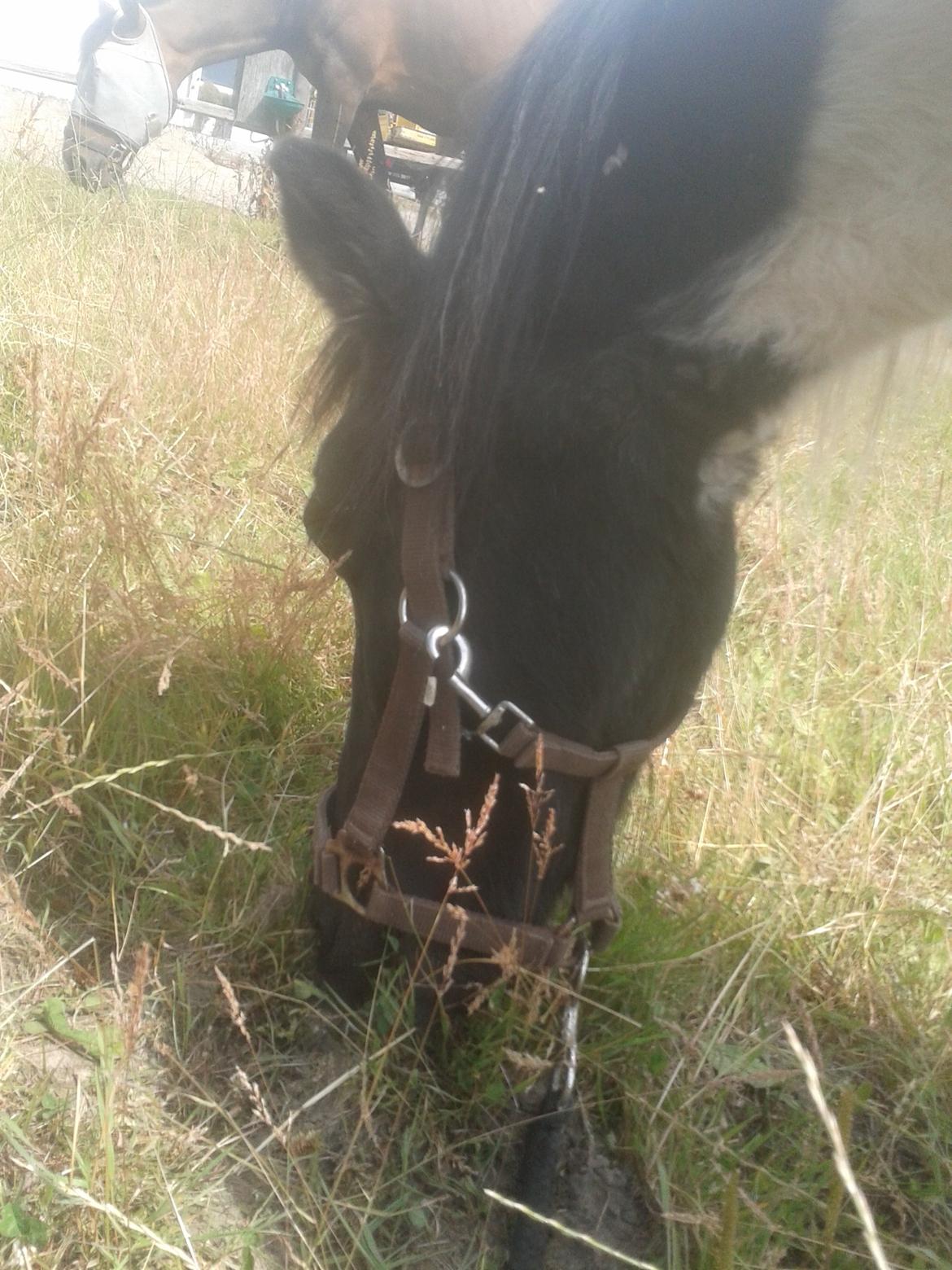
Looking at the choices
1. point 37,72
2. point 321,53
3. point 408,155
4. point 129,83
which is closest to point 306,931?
point 321,53

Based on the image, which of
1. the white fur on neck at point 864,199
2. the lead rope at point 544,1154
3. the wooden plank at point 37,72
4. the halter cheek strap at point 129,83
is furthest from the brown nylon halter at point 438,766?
the wooden plank at point 37,72

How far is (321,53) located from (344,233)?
19.9 feet

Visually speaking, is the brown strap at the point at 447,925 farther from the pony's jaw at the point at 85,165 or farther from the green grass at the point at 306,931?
the pony's jaw at the point at 85,165

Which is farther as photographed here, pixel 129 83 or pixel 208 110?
pixel 208 110

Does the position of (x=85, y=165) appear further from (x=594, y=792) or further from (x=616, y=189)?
(x=594, y=792)

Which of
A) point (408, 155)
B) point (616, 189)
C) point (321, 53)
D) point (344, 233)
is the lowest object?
point (408, 155)

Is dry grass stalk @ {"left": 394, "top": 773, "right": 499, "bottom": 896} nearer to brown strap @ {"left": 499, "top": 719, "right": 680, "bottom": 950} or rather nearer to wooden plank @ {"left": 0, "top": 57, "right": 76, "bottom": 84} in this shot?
brown strap @ {"left": 499, "top": 719, "right": 680, "bottom": 950}

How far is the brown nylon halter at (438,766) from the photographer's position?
1.33 m

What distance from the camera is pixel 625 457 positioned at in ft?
4.17

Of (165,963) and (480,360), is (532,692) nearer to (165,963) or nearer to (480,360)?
(480,360)

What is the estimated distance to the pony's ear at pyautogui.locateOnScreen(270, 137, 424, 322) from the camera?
1348mm

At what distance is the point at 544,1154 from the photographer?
4.73 ft

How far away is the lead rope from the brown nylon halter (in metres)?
0.11

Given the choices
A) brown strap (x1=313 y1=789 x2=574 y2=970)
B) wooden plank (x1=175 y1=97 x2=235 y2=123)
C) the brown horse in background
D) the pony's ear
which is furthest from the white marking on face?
wooden plank (x1=175 y1=97 x2=235 y2=123)
